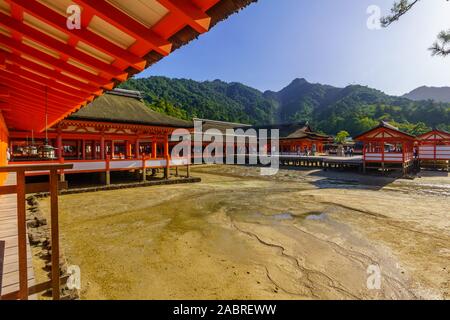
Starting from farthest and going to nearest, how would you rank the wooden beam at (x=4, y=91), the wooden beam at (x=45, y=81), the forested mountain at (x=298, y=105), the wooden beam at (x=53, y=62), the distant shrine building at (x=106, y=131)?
→ the forested mountain at (x=298, y=105)
the distant shrine building at (x=106, y=131)
the wooden beam at (x=4, y=91)
the wooden beam at (x=45, y=81)
the wooden beam at (x=53, y=62)

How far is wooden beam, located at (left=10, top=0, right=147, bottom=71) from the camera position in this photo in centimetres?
200

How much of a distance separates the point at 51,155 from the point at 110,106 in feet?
36.6

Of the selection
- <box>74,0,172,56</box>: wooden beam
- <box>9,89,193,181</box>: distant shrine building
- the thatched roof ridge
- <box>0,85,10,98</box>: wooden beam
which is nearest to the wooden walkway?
<box>0,85,10,98</box>: wooden beam

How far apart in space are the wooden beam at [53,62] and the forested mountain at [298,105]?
49576mm

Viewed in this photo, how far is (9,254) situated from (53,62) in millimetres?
3039

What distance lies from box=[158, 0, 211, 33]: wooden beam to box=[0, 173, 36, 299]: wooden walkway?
3.64m

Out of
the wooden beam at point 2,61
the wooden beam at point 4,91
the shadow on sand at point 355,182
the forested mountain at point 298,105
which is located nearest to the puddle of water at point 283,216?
the shadow on sand at point 355,182

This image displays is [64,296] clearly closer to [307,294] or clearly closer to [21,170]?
[21,170]

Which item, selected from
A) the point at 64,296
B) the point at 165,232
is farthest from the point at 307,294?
the point at 165,232

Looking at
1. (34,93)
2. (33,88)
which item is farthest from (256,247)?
(34,93)

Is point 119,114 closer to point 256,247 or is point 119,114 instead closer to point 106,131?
point 106,131

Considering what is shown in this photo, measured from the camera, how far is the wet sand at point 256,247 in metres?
4.08

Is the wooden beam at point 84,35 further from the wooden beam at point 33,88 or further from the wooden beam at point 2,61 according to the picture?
the wooden beam at point 33,88

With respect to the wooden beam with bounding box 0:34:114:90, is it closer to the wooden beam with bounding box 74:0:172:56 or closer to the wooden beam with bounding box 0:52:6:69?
the wooden beam with bounding box 0:52:6:69
